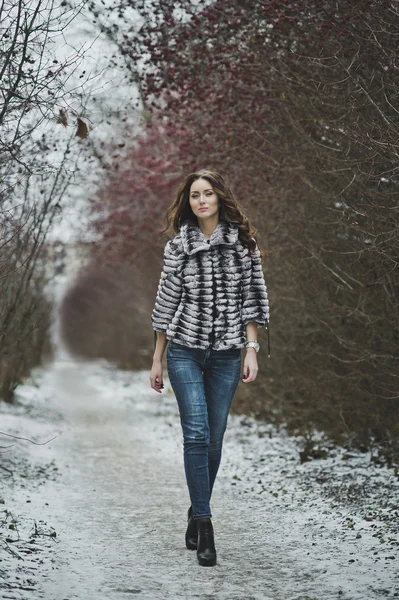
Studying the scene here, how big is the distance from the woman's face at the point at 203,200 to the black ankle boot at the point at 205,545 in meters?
1.77

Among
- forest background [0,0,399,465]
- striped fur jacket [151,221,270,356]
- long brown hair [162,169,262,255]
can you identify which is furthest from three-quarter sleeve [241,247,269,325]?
forest background [0,0,399,465]

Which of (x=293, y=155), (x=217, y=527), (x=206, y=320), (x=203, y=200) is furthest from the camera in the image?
(x=293, y=155)

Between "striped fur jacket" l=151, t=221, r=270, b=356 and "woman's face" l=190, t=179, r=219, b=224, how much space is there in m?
0.10

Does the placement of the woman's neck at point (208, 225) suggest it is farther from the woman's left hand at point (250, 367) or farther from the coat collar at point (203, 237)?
the woman's left hand at point (250, 367)

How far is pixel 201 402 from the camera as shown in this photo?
4.26m

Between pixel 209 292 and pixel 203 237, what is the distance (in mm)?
341

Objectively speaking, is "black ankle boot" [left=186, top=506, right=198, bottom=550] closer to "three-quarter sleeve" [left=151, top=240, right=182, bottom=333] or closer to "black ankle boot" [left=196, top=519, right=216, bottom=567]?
"black ankle boot" [left=196, top=519, right=216, bottom=567]

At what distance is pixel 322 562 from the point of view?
4.24 meters

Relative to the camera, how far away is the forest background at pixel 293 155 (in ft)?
17.1

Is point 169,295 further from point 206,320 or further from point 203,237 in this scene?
point 203,237

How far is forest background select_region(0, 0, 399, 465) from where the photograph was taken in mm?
5227

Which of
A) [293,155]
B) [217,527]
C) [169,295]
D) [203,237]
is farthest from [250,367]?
[293,155]

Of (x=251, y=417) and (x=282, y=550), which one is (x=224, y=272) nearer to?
(x=282, y=550)

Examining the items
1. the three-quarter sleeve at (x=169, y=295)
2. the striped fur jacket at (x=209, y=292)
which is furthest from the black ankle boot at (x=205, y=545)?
the three-quarter sleeve at (x=169, y=295)
